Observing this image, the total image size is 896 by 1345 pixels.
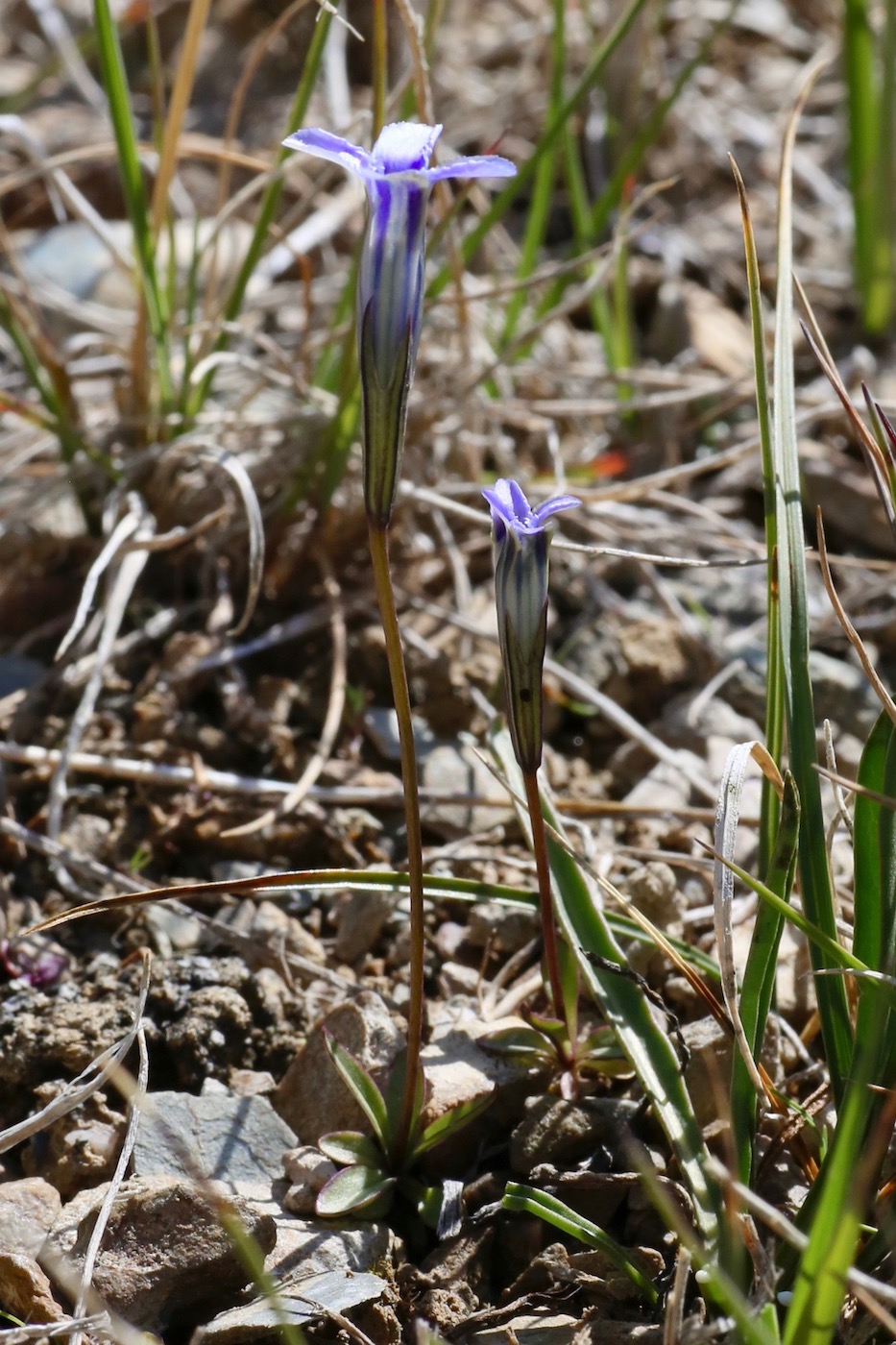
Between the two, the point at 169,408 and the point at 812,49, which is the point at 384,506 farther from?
the point at 812,49

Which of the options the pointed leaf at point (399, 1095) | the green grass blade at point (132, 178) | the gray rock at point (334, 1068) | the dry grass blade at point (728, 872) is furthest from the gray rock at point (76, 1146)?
the green grass blade at point (132, 178)

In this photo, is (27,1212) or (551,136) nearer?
(27,1212)

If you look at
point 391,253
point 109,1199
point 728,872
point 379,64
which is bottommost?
point 109,1199

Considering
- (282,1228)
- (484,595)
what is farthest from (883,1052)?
(484,595)

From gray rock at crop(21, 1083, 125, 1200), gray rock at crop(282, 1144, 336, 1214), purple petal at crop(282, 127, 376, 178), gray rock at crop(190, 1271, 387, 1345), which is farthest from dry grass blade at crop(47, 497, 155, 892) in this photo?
purple petal at crop(282, 127, 376, 178)

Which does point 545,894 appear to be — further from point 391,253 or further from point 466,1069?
point 391,253

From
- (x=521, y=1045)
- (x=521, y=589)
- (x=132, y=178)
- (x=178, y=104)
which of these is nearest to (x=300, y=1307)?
(x=521, y=1045)

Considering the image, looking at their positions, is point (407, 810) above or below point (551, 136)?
below
